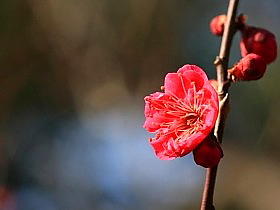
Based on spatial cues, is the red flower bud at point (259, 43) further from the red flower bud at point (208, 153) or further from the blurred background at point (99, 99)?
the blurred background at point (99, 99)

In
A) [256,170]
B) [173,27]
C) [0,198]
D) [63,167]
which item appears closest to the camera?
[0,198]

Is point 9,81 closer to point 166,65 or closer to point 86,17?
point 86,17

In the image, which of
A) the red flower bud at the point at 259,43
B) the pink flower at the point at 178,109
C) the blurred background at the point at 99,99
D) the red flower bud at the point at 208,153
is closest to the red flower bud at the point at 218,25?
the red flower bud at the point at 259,43

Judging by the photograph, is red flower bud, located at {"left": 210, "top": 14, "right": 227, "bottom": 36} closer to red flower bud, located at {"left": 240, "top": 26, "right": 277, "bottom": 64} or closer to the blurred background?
red flower bud, located at {"left": 240, "top": 26, "right": 277, "bottom": 64}

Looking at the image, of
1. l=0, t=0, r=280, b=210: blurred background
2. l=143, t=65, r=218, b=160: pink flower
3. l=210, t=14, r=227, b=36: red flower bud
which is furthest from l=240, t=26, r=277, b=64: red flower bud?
l=0, t=0, r=280, b=210: blurred background

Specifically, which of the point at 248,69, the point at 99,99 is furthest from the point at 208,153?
the point at 99,99

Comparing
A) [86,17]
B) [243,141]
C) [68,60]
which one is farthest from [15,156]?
[243,141]
